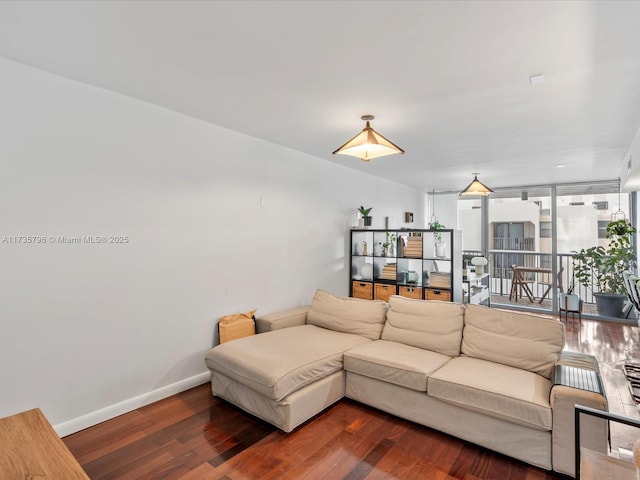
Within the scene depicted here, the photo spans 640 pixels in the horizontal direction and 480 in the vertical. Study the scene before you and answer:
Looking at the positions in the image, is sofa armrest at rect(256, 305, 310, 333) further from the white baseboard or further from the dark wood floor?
the dark wood floor

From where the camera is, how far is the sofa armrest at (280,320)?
11.8 ft

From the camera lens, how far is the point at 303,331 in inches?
136

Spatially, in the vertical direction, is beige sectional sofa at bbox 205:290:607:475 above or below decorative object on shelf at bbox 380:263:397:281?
below

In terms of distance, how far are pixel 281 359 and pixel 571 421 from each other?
187 centimetres

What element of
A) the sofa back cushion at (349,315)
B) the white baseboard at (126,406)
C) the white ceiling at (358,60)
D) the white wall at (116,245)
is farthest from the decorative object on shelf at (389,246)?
the white baseboard at (126,406)

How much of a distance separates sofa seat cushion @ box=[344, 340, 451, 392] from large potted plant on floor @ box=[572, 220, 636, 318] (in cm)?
460

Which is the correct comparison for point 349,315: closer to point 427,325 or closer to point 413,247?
point 427,325

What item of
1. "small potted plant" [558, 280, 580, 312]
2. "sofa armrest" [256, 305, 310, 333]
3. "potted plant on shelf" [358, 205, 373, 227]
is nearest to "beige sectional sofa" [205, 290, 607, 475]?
"sofa armrest" [256, 305, 310, 333]

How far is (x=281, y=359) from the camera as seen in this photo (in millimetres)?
2658

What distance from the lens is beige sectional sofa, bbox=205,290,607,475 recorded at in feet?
6.87

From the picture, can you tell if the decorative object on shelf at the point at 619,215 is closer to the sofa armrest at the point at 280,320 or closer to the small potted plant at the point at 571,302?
the small potted plant at the point at 571,302

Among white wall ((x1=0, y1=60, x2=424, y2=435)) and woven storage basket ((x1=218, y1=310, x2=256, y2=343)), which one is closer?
white wall ((x1=0, y1=60, x2=424, y2=435))

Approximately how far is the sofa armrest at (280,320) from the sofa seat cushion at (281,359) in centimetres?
23

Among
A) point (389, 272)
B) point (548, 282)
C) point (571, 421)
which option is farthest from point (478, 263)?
point (571, 421)
